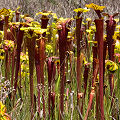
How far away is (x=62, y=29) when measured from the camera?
34.1 inches

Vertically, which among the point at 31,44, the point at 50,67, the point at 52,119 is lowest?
the point at 52,119

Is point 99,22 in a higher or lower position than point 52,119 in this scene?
higher

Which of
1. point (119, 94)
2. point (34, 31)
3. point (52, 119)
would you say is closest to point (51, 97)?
point (52, 119)

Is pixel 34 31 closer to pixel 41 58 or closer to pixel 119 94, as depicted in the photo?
pixel 41 58

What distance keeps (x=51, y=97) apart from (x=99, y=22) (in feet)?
1.56

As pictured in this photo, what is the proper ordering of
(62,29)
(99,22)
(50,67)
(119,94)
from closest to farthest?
(99,22) < (62,29) < (50,67) < (119,94)

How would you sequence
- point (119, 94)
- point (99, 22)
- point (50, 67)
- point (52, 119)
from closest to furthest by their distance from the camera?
point (99, 22) < point (50, 67) < point (52, 119) < point (119, 94)

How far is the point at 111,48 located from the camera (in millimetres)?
955

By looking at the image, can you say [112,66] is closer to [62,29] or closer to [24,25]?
[62,29]

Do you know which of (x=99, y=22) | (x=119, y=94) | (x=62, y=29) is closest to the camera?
(x=99, y=22)

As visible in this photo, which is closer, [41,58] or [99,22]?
[99,22]

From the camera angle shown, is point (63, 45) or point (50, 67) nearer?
point (63, 45)

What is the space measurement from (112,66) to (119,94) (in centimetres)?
62

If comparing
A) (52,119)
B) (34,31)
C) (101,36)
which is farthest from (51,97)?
(101,36)
